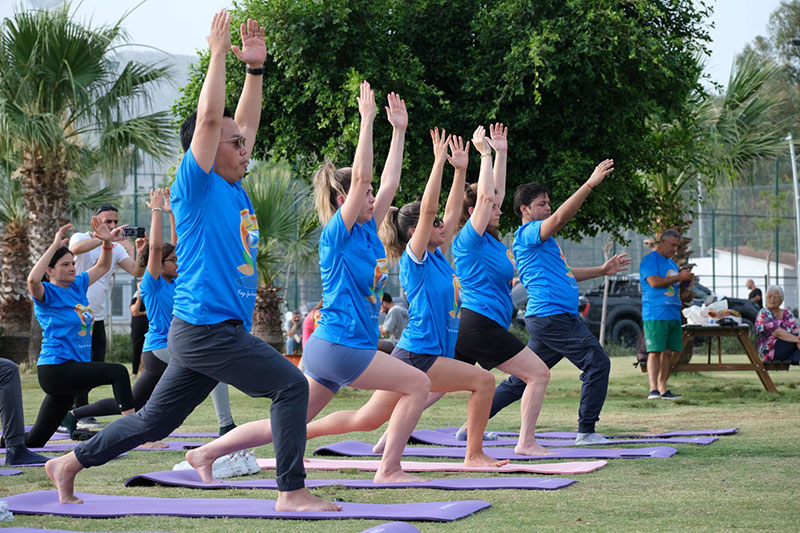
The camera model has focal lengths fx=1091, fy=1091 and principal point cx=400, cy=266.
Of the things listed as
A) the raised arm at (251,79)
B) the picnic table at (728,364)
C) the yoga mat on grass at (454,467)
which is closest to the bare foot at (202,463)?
the yoga mat on grass at (454,467)

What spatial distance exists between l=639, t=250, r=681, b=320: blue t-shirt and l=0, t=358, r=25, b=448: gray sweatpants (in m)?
7.29

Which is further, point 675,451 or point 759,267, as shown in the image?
point 759,267

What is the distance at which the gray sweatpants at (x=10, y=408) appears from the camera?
23.0 ft

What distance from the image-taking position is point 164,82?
18.1 metres

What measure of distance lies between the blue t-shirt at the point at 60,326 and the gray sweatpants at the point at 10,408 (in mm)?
422

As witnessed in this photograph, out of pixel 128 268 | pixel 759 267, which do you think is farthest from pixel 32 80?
pixel 759 267

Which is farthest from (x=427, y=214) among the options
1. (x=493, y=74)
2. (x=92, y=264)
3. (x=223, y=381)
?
(x=493, y=74)

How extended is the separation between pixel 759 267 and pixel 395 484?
165 ft

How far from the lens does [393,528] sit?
4.22 metres

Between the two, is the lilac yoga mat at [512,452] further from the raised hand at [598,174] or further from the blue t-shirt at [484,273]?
the raised hand at [598,174]

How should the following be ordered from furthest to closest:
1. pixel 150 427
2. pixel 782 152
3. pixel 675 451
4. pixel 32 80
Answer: pixel 782 152 → pixel 32 80 → pixel 675 451 → pixel 150 427

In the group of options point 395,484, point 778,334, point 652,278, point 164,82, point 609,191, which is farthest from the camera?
point 164,82

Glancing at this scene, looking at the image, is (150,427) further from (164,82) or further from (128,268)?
(164,82)

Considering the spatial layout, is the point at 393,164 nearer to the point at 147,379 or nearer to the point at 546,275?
the point at 546,275
